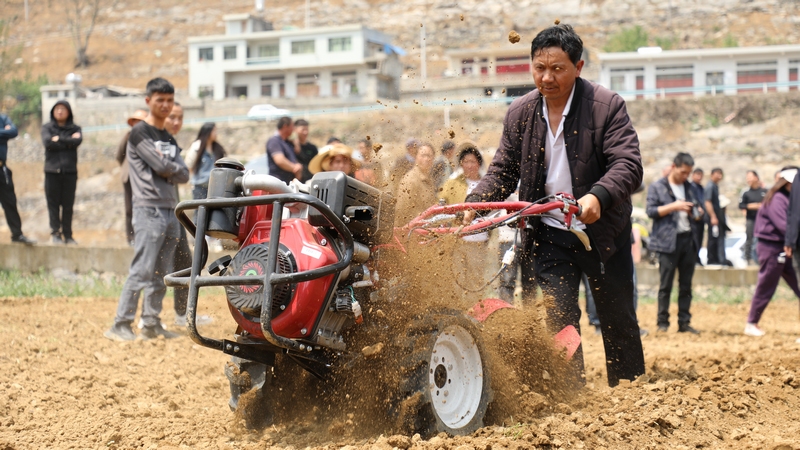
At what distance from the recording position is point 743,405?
475 centimetres

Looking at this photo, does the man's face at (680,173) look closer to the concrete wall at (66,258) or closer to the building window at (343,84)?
the concrete wall at (66,258)

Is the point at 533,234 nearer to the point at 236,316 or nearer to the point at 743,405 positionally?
the point at 743,405

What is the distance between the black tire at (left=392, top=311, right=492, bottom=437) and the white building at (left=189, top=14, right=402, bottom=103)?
168 ft

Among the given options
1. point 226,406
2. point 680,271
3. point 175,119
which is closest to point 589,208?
point 226,406

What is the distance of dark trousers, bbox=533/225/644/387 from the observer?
15.7ft

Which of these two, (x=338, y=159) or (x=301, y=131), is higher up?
(x=301, y=131)

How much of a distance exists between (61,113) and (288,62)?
5034cm

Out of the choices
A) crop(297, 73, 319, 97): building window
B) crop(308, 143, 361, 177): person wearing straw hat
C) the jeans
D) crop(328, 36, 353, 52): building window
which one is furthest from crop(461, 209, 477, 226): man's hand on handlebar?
crop(297, 73, 319, 97): building window

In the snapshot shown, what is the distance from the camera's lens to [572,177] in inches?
185

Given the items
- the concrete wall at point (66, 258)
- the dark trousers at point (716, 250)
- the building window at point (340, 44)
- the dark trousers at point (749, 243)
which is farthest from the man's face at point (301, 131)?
the building window at point (340, 44)

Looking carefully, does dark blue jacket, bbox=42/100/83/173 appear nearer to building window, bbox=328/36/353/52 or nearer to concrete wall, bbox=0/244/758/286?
concrete wall, bbox=0/244/758/286

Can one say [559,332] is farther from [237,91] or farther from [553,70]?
[237,91]

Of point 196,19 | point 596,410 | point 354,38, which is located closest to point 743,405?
point 596,410

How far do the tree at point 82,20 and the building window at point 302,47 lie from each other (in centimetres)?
2436
